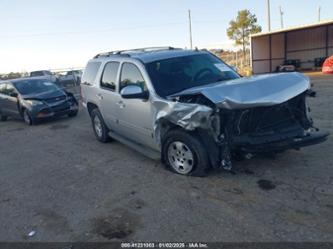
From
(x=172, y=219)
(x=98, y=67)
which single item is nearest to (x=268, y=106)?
(x=172, y=219)

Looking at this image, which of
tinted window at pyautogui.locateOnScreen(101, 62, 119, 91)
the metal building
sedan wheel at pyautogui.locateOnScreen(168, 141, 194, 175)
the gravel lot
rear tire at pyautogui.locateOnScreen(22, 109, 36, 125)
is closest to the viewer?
the gravel lot

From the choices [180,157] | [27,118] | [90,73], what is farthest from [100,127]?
[27,118]

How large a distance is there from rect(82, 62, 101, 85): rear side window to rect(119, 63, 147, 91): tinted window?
4.68 feet

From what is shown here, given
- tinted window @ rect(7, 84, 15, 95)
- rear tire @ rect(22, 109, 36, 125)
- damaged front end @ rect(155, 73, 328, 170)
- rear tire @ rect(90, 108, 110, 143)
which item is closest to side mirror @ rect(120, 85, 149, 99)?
damaged front end @ rect(155, 73, 328, 170)

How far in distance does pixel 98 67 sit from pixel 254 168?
4126 millimetres

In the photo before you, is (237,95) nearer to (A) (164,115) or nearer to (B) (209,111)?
(B) (209,111)

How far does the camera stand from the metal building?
26828 millimetres

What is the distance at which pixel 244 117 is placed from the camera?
13.6 feet

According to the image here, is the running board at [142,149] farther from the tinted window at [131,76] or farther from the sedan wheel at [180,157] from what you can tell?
the tinted window at [131,76]

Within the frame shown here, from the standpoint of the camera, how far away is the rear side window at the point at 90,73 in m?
7.13

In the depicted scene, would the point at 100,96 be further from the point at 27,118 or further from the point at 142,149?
the point at 27,118

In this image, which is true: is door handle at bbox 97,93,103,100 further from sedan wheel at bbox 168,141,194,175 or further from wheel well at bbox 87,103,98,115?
sedan wheel at bbox 168,141,194,175

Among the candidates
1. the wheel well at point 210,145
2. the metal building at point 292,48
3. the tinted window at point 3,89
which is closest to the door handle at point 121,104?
the wheel well at point 210,145

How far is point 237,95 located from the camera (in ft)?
13.1
